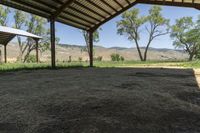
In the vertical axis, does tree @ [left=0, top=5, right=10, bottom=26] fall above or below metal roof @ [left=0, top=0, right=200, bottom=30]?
above

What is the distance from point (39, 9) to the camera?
53.4 feet

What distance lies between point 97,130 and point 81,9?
16.1 metres

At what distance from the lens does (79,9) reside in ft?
61.3

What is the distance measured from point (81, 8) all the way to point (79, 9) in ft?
0.52

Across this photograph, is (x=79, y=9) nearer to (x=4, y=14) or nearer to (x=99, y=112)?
(x=99, y=112)

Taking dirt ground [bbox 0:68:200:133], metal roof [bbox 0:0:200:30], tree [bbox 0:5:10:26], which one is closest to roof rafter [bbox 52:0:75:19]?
metal roof [bbox 0:0:200:30]

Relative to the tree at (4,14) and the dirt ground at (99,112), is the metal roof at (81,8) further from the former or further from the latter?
the tree at (4,14)

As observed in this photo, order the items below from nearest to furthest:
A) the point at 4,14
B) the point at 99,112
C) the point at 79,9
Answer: the point at 99,112, the point at 79,9, the point at 4,14

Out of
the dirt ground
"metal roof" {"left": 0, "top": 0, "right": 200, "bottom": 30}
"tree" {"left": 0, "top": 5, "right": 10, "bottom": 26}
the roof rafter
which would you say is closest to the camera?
the dirt ground

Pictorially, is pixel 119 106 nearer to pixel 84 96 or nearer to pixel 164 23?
pixel 84 96

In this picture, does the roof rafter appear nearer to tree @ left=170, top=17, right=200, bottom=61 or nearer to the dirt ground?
the dirt ground

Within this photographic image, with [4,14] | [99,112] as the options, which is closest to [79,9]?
[99,112]

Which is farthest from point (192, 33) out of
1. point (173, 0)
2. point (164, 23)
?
point (173, 0)

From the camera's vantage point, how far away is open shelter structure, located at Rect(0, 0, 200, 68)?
15656 millimetres
